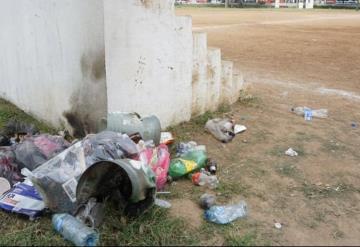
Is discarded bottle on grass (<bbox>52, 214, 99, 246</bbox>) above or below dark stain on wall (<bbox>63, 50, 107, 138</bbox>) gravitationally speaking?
below

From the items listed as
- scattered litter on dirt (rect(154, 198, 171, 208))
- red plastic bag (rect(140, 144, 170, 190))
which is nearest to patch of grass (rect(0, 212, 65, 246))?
scattered litter on dirt (rect(154, 198, 171, 208))

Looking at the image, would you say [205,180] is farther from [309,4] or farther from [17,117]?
[309,4]

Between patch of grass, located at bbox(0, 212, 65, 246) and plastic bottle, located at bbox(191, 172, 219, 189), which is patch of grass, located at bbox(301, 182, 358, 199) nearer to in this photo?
plastic bottle, located at bbox(191, 172, 219, 189)

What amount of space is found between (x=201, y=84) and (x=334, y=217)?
273 centimetres

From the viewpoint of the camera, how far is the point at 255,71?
380 inches

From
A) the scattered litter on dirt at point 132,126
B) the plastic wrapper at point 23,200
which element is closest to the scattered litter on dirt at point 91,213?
the plastic wrapper at point 23,200

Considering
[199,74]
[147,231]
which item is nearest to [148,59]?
[199,74]

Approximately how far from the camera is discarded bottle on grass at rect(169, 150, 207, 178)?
13.9 feet

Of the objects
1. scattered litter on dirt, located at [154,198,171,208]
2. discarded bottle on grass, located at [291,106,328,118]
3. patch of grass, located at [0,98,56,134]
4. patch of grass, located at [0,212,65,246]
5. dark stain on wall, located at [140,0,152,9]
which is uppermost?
dark stain on wall, located at [140,0,152,9]

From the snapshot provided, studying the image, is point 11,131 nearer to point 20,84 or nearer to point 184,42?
point 20,84

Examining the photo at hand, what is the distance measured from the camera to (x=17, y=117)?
19.9 ft

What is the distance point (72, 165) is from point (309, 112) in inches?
143

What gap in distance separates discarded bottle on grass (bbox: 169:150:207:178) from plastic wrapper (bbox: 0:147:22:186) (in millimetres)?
1399

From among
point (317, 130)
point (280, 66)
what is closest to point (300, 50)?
point (280, 66)
